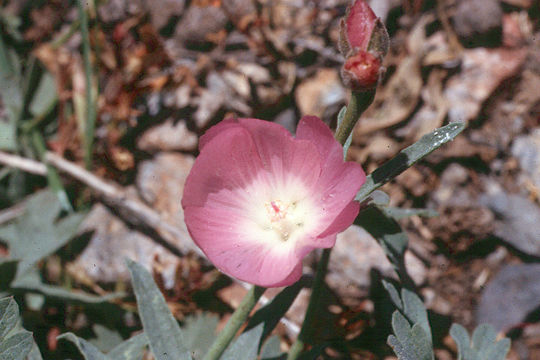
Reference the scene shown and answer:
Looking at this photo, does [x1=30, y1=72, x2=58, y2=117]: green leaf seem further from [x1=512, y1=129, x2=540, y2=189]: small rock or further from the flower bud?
[x1=512, y1=129, x2=540, y2=189]: small rock

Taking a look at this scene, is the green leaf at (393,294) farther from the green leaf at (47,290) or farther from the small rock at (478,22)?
the small rock at (478,22)

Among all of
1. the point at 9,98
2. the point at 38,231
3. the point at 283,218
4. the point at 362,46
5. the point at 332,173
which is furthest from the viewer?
the point at 9,98

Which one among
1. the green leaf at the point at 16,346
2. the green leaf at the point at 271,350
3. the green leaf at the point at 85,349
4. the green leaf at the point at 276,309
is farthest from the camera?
the green leaf at the point at 271,350

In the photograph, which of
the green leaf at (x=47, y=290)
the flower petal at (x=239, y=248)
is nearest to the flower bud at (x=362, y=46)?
the flower petal at (x=239, y=248)

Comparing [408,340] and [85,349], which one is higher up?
[85,349]

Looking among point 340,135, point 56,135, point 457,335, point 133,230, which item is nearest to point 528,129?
point 457,335

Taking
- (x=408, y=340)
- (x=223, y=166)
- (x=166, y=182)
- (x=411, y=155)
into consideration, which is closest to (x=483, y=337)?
(x=408, y=340)

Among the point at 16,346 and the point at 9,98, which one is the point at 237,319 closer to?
the point at 16,346
